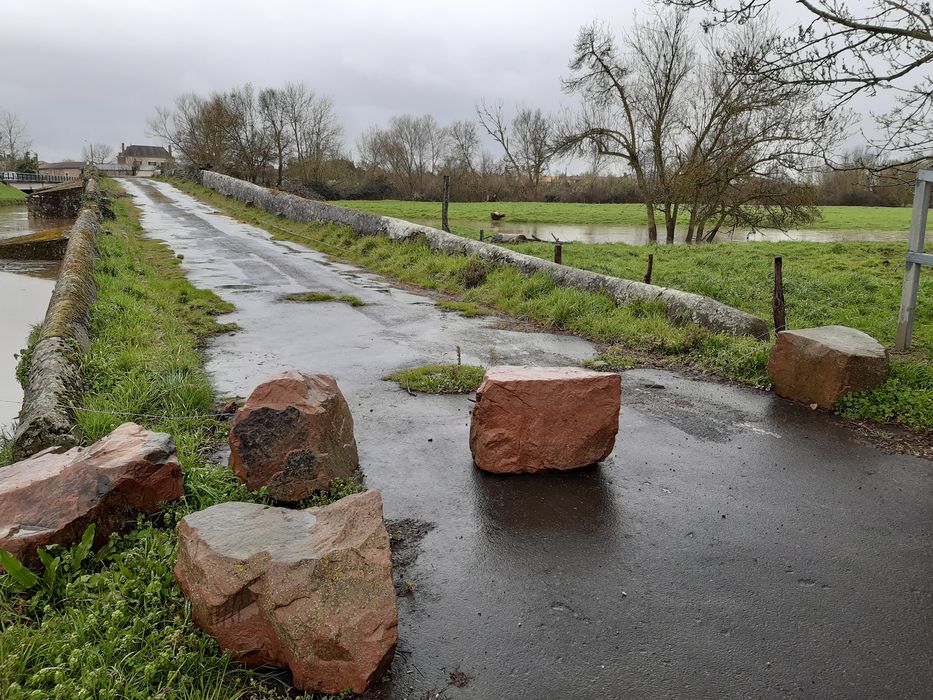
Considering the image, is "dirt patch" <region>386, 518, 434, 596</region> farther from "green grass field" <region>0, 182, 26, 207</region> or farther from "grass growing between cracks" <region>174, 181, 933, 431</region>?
"green grass field" <region>0, 182, 26, 207</region>

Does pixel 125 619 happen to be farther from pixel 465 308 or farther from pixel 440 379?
pixel 465 308

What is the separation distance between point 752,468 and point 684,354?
3464 mm

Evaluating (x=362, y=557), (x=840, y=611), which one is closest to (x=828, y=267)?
(x=840, y=611)

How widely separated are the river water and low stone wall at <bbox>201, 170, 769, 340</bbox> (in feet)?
27.3

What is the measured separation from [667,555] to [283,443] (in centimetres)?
260

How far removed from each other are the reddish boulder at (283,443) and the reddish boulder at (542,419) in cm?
125

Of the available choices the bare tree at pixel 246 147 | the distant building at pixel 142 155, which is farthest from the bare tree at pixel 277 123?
the distant building at pixel 142 155

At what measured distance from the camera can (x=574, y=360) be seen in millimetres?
8508

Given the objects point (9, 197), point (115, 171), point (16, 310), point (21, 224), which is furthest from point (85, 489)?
point (115, 171)

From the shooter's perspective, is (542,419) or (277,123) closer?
(542,419)

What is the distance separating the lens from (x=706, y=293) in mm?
12383

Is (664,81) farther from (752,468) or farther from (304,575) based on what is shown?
(304,575)

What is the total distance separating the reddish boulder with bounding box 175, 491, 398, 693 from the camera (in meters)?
2.93

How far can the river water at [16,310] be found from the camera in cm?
750
